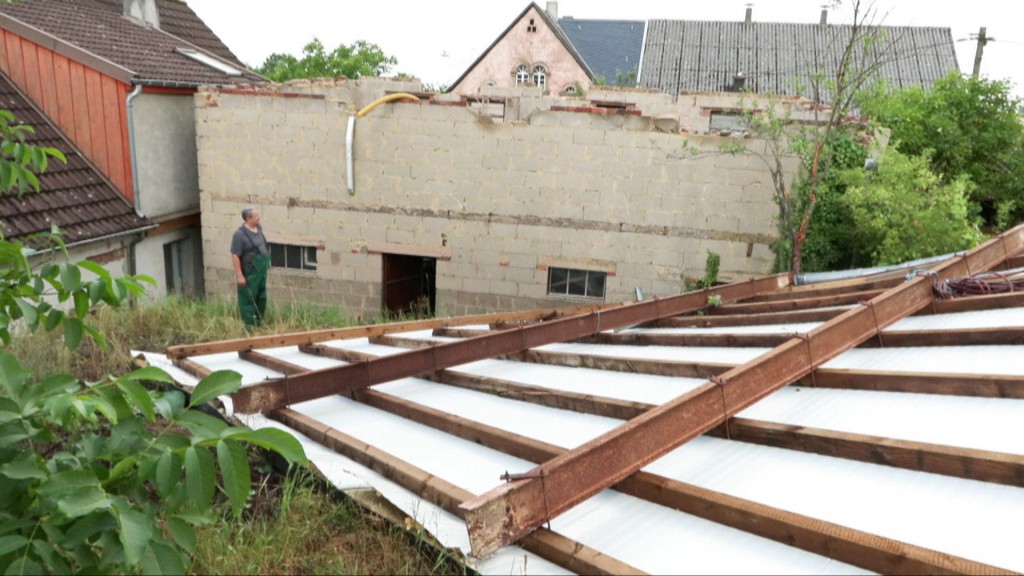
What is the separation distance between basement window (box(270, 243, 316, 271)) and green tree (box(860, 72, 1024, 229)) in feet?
35.1

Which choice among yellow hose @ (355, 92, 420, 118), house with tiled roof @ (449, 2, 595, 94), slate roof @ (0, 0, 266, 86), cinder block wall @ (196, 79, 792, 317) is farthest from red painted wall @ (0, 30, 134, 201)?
house with tiled roof @ (449, 2, 595, 94)

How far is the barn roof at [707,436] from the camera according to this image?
2463 mm

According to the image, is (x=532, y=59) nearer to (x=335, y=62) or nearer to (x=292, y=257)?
(x=335, y=62)

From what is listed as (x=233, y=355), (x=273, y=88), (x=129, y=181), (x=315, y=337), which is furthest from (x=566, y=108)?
(x=129, y=181)

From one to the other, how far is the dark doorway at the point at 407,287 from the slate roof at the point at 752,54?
22.1 meters

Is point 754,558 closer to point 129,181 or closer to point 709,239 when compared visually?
point 709,239

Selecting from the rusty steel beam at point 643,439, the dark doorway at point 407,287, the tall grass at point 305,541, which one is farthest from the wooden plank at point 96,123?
the rusty steel beam at point 643,439

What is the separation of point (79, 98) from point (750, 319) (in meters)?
12.0

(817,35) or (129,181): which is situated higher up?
(817,35)

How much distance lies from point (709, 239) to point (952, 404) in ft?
25.2

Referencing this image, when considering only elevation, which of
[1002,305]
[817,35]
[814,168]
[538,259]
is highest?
[817,35]

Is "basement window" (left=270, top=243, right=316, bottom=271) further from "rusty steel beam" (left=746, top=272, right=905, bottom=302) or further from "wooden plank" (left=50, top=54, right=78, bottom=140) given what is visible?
"rusty steel beam" (left=746, top=272, right=905, bottom=302)

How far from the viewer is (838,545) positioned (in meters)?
2.34

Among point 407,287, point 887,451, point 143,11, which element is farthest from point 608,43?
point 887,451
